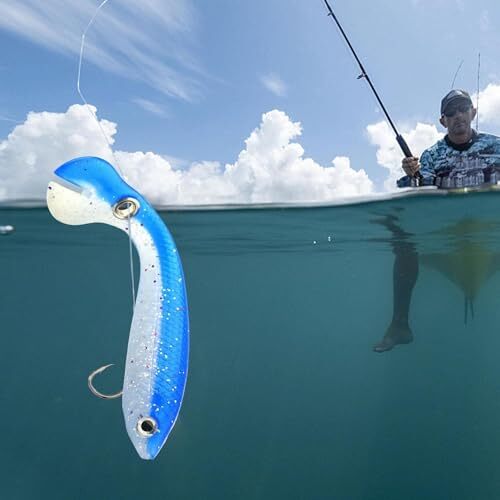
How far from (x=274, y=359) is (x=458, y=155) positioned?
28.5 metres

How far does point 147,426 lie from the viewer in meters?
1.72

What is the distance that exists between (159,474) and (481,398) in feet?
79.8

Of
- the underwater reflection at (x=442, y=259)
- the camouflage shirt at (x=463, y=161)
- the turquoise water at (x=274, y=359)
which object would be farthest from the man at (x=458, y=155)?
the turquoise water at (x=274, y=359)

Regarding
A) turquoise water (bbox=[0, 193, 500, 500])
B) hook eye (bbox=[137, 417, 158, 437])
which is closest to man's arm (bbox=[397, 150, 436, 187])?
turquoise water (bbox=[0, 193, 500, 500])

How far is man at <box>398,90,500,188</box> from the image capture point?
562cm

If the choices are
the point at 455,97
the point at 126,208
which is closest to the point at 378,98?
the point at 455,97

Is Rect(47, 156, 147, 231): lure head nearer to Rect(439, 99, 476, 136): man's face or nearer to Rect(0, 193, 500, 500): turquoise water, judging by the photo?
Rect(439, 99, 476, 136): man's face

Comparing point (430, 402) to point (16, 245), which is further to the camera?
point (430, 402)

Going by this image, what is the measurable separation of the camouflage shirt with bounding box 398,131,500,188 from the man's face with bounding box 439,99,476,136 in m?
0.28

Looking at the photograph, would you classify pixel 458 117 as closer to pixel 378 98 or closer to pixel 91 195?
pixel 378 98

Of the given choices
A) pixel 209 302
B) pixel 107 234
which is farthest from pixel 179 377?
pixel 209 302

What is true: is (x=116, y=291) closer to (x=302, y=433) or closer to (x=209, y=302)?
(x=209, y=302)

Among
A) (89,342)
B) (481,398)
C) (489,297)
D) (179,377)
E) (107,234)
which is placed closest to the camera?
(179,377)

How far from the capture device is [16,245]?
1469cm
